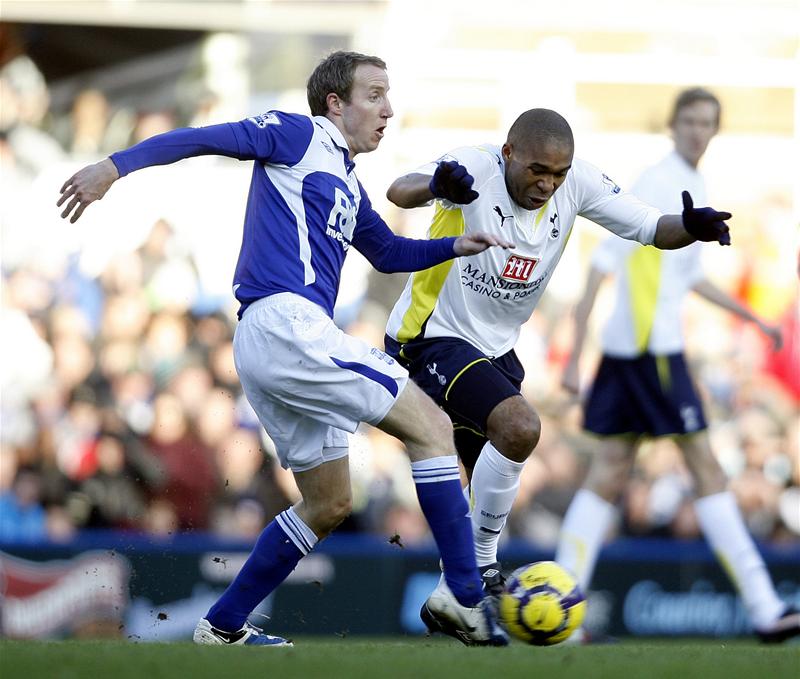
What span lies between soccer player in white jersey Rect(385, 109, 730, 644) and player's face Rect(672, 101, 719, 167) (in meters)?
1.97

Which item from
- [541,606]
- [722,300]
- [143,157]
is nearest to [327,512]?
[541,606]

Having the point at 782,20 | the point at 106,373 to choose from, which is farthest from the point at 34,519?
the point at 782,20

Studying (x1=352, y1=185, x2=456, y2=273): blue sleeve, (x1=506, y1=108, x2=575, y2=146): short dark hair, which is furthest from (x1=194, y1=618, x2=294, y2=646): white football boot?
(x1=506, y1=108, x2=575, y2=146): short dark hair

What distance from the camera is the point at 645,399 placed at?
8.28 meters

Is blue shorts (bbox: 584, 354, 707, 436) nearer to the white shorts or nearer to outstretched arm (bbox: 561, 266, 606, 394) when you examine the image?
outstretched arm (bbox: 561, 266, 606, 394)

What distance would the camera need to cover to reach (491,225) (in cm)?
640

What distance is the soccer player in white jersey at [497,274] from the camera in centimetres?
612

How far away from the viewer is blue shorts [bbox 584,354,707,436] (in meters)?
8.23

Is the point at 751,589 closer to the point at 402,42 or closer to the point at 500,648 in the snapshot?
the point at 500,648

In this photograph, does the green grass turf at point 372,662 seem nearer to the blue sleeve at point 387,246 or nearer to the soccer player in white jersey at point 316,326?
the soccer player in white jersey at point 316,326

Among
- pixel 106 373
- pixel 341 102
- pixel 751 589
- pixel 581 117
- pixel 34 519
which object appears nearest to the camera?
pixel 341 102

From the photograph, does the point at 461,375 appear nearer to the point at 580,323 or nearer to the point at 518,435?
the point at 518,435

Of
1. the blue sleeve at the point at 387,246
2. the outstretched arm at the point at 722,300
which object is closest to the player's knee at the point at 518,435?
the blue sleeve at the point at 387,246

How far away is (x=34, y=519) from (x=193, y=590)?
5.47 ft
